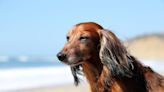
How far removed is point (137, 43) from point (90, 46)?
69193 millimetres

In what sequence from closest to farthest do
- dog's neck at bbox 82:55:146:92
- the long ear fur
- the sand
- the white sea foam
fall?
dog's neck at bbox 82:55:146:92 → the long ear fur → the sand → the white sea foam

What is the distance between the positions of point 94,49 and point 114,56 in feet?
0.97

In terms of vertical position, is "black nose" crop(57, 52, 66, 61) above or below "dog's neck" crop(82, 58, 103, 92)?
above

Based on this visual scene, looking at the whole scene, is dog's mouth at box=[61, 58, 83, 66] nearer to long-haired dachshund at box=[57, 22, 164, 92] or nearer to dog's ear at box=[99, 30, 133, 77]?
long-haired dachshund at box=[57, 22, 164, 92]

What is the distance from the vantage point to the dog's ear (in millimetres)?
8141

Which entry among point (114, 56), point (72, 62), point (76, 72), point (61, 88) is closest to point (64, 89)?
point (61, 88)

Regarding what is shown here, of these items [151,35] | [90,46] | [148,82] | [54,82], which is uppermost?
[90,46]

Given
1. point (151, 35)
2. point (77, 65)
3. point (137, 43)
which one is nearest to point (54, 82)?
point (77, 65)

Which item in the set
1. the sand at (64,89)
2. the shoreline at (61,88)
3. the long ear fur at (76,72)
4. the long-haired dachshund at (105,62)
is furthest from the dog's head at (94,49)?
the shoreline at (61,88)

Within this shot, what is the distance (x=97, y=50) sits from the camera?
27.3 ft

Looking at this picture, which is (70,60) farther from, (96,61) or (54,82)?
(54,82)

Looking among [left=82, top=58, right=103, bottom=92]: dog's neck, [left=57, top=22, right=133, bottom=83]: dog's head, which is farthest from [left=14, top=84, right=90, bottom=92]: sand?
[left=57, top=22, right=133, bottom=83]: dog's head

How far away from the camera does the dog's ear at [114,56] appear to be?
8141 millimetres

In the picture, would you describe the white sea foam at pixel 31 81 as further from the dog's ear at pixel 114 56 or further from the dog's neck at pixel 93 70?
the dog's ear at pixel 114 56
